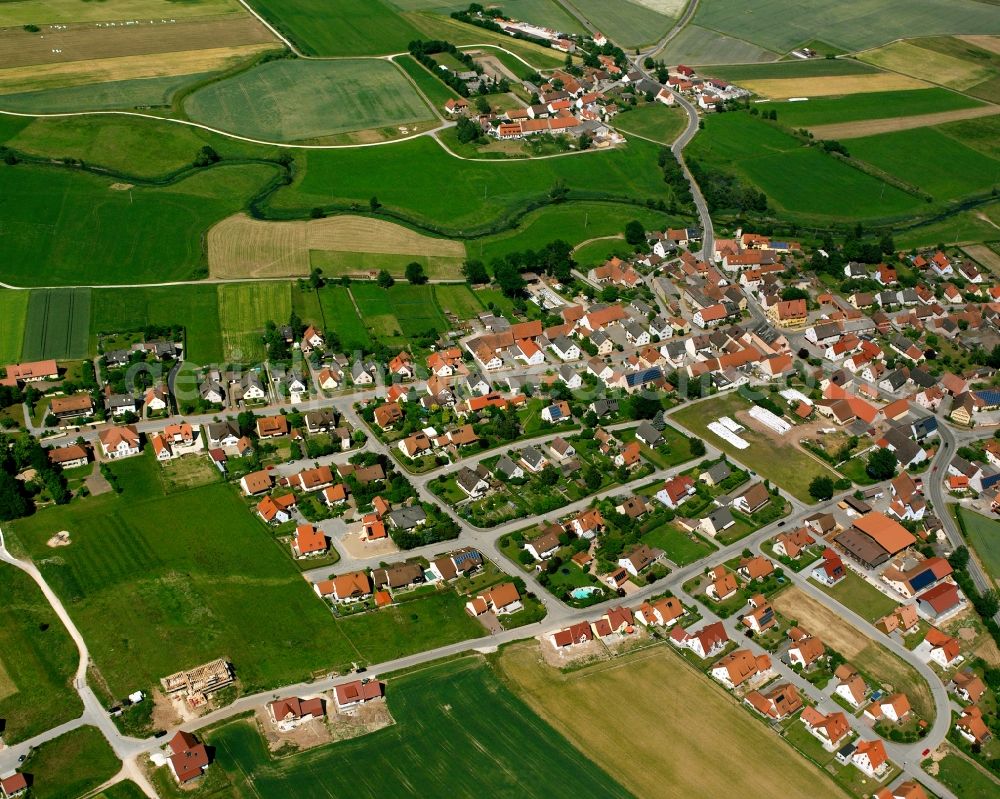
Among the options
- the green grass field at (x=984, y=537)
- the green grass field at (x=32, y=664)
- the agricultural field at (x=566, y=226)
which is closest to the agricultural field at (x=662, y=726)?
the green grass field at (x=984, y=537)

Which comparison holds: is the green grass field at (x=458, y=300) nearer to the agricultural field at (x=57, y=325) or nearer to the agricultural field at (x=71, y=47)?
the agricultural field at (x=57, y=325)

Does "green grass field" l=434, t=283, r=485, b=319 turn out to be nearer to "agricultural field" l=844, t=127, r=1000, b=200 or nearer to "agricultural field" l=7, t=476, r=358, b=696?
"agricultural field" l=7, t=476, r=358, b=696

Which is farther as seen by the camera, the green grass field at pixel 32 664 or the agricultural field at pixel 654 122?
the agricultural field at pixel 654 122

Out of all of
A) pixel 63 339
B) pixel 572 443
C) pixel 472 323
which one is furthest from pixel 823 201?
pixel 63 339

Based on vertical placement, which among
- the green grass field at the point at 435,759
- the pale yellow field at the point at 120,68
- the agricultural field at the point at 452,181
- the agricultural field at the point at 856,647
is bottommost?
the green grass field at the point at 435,759

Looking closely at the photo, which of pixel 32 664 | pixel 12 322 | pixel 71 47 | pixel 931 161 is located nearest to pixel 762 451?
pixel 32 664

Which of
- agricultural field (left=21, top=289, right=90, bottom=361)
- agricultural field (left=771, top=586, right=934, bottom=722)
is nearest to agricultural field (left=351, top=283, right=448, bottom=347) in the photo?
agricultural field (left=21, top=289, right=90, bottom=361)

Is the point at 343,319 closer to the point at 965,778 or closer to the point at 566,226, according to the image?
→ the point at 566,226
